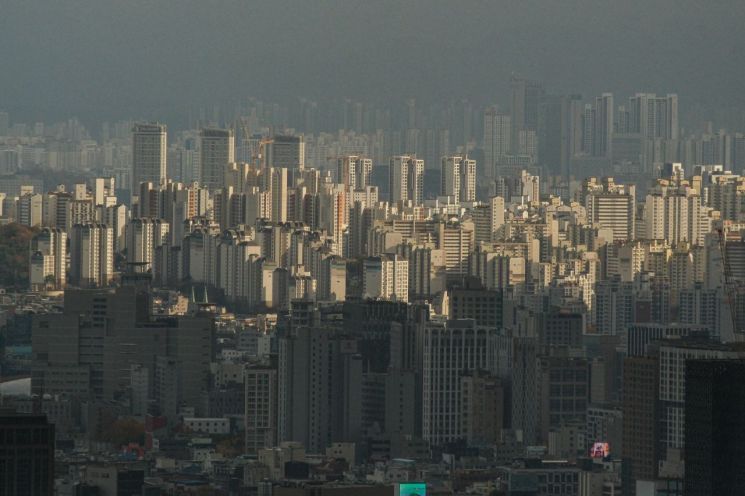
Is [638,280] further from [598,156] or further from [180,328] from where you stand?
[180,328]

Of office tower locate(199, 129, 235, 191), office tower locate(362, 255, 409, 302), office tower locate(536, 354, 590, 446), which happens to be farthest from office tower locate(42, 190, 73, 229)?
office tower locate(536, 354, 590, 446)

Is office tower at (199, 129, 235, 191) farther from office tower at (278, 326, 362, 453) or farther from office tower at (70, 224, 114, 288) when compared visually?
office tower at (278, 326, 362, 453)

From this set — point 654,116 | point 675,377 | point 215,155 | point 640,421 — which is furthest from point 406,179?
point 675,377

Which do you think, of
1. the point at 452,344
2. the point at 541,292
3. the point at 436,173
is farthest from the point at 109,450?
the point at 436,173

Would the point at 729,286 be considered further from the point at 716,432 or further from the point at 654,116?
the point at 716,432

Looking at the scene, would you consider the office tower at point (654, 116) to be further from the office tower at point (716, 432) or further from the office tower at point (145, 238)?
the office tower at point (716, 432)
